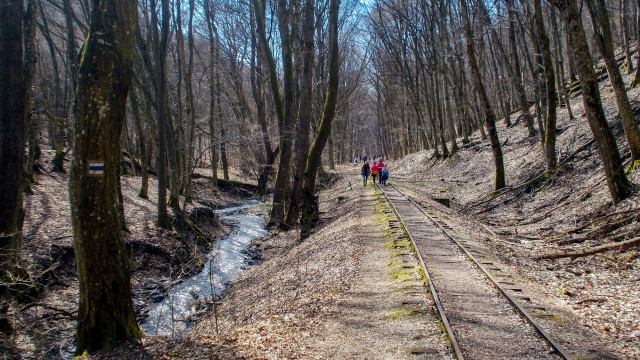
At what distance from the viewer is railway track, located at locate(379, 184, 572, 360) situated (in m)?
5.10

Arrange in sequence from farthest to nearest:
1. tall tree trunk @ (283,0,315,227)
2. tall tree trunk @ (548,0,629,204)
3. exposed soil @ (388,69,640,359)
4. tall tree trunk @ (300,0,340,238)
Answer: tall tree trunk @ (300,0,340,238) < tall tree trunk @ (283,0,315,227) < tall tree trunk @ (548,0,629,204) < exposed soil @ (388,69,640,359)

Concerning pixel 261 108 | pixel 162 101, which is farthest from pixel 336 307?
pixel 261 108

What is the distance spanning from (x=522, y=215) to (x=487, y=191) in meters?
5.37

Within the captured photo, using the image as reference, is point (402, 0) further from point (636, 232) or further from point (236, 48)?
point (636, 232)

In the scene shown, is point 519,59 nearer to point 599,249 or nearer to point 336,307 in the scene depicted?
point 599,249

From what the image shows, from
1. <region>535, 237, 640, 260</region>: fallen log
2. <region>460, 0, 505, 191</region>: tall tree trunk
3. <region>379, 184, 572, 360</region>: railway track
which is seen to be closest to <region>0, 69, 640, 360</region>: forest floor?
<region>535, 237, 640, 260</region>: fallen log

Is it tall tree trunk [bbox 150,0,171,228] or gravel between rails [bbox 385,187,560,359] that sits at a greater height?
tall tree trunk [bbox 150,0,171,228]

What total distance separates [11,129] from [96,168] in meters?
4.48

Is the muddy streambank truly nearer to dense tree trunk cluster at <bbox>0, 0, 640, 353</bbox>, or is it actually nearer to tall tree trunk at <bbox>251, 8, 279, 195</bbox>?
dense tree trunk cluster at <bbox>0, 0, 640, 353</bbox>

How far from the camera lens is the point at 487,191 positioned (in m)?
19.7

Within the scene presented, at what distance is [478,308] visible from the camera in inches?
253

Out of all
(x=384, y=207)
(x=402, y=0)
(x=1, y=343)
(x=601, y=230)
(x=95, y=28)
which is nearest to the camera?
(x=95, y=28)

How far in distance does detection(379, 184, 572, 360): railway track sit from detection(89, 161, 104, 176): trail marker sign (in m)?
5.04

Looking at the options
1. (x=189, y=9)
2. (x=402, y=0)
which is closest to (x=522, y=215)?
(x=189, y=9)
